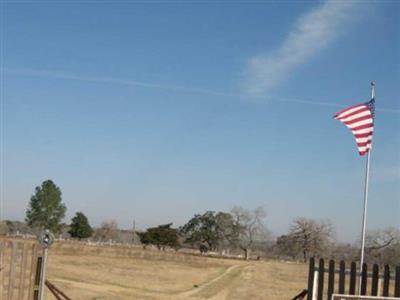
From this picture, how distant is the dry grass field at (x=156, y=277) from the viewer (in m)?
27.3

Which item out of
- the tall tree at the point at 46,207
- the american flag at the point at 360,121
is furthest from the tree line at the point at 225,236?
the american flag at the point at 360,121

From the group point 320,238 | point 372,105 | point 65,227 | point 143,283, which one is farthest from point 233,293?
point 320,238

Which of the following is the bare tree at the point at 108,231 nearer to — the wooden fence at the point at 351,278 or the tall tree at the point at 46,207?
the tall tree at the point at 46,207

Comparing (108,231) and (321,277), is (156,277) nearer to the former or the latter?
(321,277)

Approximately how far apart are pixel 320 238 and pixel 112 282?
3288 inches

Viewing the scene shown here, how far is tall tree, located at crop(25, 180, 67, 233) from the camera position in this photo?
79.2 m

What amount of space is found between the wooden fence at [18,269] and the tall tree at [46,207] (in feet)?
226

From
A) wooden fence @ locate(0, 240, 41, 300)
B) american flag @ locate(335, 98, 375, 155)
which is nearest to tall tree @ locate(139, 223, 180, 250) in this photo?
american flag @ locate(335, 98, 375, 155)

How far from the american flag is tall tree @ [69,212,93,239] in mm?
71003

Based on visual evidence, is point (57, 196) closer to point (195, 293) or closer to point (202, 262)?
point (202, 262)

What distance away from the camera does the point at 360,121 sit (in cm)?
1461

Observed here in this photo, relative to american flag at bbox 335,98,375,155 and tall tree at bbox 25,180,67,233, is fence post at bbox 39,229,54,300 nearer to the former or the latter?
american flag at bbox 335,98,375,155

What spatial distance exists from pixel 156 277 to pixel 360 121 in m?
24.6

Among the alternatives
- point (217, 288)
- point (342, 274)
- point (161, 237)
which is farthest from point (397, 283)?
point (161, 237)
